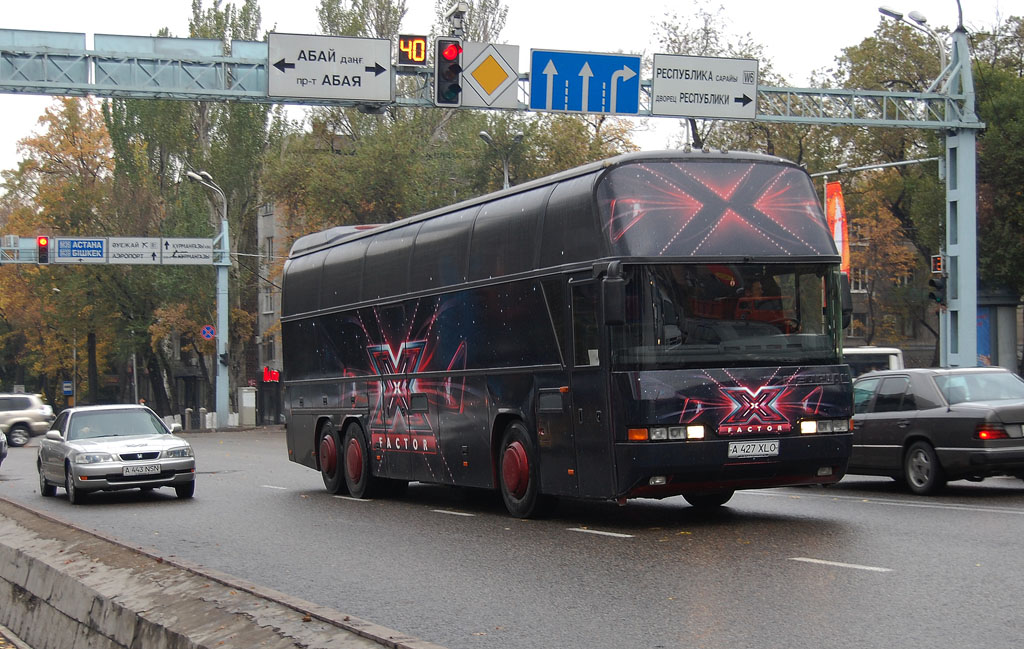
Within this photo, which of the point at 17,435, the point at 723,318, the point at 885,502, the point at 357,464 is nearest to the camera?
the point at 723,318

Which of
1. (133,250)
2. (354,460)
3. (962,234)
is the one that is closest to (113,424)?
(354,460)

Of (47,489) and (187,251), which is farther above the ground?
(187,251)

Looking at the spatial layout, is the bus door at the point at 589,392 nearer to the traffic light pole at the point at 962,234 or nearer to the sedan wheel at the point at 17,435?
the traffic light pole at the point at 962,234

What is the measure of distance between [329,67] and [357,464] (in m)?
8.37

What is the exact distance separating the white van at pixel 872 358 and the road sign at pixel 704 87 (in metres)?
11.0

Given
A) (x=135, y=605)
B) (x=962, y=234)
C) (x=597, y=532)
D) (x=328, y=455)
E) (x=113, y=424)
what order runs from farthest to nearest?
1. (x=962, y=234)
2. (x=113, y=424)
3. (x=328, y=455)
4. (x=597, y=532)
5. (x=135, y=605)

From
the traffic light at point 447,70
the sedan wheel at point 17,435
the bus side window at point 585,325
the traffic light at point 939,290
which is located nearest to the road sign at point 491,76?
the traffic light at point 447,70

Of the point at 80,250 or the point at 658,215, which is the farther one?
the point at 80,250

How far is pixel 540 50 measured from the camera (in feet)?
81.8

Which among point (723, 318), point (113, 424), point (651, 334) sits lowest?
point (113, 424)

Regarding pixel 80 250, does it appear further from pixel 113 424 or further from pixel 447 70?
pixel 447 70

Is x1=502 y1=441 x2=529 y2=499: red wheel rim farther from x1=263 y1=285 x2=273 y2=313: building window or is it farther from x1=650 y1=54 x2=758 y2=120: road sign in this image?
x1=263 y1=285 x2=273 y2=313: building window

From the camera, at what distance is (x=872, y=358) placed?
36.1m

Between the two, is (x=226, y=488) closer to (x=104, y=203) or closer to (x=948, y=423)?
(x=948, y=423)
